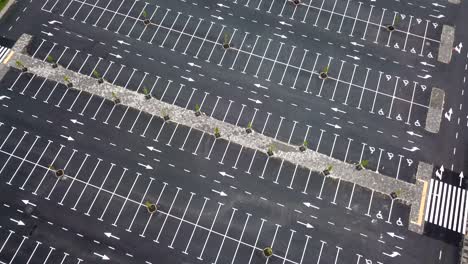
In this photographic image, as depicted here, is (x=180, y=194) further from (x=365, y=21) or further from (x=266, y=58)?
(x=365, y=21)

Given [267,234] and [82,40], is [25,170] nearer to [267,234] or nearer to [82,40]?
[82,40]

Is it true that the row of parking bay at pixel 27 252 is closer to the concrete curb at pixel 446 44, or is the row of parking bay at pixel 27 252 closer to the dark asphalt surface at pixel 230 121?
the dark asphalt surface at pixel 230 121

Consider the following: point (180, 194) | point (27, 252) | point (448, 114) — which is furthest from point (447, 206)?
point (27, 252)

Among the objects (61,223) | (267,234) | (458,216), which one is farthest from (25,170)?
(458,216)

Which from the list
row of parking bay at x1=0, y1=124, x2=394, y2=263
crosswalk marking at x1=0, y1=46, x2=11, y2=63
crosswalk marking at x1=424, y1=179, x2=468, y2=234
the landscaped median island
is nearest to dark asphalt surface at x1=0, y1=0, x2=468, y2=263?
row of parking bay at x1=0, y1=124, x2=394, y2=263

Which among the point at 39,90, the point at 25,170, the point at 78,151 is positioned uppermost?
the point at 39,90

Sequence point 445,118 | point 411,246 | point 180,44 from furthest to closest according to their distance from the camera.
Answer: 1. point 180,44
2. point 445,118
3. point 411,246

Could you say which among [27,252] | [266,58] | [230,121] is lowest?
[27,252]

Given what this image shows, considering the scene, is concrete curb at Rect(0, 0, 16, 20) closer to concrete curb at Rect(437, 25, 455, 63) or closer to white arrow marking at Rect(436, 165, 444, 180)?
concrete curb at Rect(437, 25, 455, 63)
